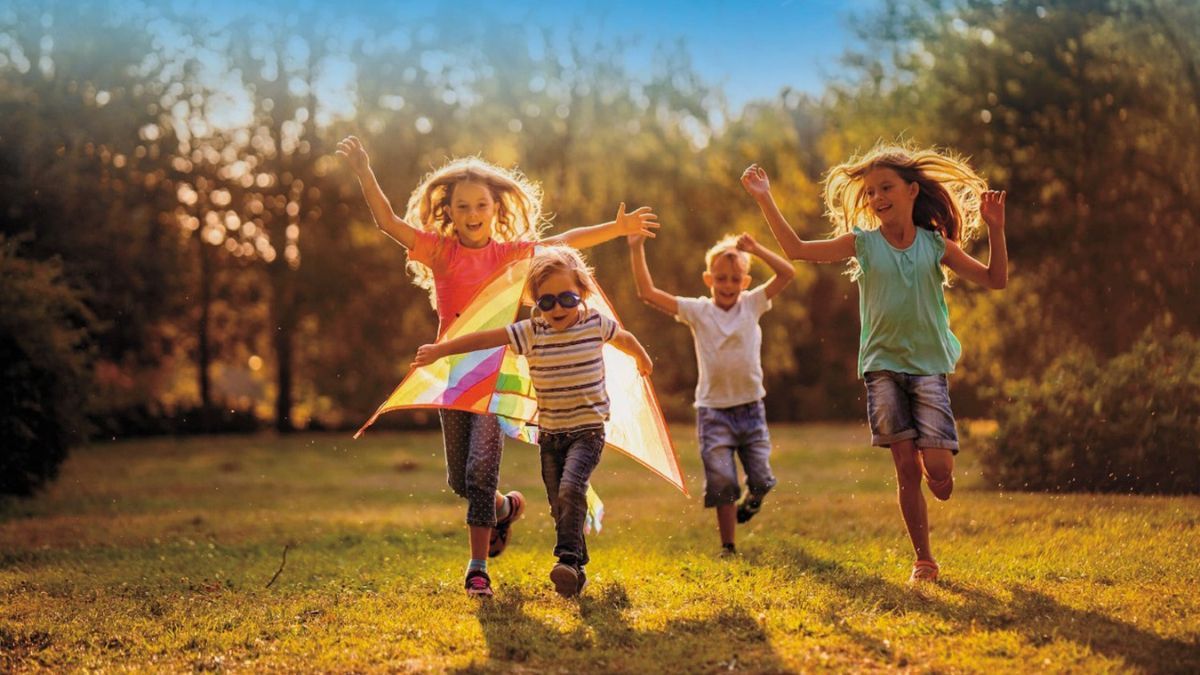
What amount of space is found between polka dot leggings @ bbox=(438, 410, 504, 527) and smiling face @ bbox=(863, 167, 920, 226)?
7.77 ft

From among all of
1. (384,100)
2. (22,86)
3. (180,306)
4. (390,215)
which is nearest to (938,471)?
(390,215)

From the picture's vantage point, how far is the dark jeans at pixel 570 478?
20.5ft

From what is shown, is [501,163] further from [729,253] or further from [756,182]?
[756,182]

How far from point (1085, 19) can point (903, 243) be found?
38.3 feet

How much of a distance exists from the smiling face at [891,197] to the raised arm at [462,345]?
83.0 inches

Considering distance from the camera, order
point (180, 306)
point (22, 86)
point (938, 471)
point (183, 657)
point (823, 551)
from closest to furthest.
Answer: point (183, 657), point (938, 471), point (823, 551), point (22, 86), point (180, 306)

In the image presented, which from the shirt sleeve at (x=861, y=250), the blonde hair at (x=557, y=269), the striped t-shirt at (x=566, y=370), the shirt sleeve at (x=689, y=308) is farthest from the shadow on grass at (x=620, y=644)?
the shirt sleeve at (x=689, y=308)

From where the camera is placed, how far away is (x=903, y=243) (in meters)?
6.66

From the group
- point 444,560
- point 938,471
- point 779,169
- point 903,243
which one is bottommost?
point 444,560

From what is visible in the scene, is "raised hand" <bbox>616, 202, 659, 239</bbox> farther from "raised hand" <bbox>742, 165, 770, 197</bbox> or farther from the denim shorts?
the denim shorts

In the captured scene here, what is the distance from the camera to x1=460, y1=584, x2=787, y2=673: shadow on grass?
4824mm

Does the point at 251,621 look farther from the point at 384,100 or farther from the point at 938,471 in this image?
the point at 384,100

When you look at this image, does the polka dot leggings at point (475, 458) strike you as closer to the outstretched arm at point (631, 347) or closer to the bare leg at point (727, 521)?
the outstretched arm at point (631, 347)

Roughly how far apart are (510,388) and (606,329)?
950 millimetres
